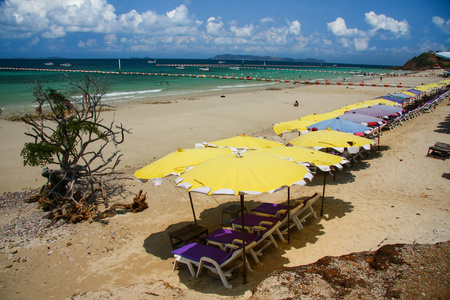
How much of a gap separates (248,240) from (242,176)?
1.60 meters

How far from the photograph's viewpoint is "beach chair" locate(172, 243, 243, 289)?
486 cm

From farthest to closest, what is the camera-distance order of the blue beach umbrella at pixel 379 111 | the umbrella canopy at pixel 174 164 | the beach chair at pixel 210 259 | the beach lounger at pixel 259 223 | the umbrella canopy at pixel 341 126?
the blue beach umbrella at pixel 379 111 → the umbrella canopy at pixel 341 126 → the beach lounger at pixel 259 223 → the umbrella canopy at pixel 174 164 → the beach chair at pixel 210 259

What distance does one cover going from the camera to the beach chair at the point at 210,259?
4.86 metres

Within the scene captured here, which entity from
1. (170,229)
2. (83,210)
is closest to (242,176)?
(170,229)

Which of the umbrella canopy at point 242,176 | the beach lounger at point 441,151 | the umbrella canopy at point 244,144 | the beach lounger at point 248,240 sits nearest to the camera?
the umbrella canopy at point 242,176

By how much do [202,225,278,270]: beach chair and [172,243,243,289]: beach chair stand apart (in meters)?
0.26

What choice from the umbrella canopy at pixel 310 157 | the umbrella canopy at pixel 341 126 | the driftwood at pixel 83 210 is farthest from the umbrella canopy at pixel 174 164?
the umbrella canopy at pixel 341 126

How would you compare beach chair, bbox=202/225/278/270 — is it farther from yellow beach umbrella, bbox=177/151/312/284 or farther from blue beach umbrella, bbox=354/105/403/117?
blue beach umbrella, bbox=354/105/403/117

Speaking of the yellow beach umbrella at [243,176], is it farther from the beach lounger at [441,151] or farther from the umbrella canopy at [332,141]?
the beach lounger at [441,151]

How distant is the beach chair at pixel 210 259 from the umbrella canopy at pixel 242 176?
1.29 m

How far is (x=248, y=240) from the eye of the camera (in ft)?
17.9

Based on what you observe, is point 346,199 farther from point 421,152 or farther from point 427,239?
point 421,152

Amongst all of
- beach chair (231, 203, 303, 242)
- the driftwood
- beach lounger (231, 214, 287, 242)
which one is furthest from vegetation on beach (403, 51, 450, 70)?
the driftwood

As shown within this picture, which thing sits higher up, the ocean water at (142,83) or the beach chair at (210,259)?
the ocean water at (142,83)
